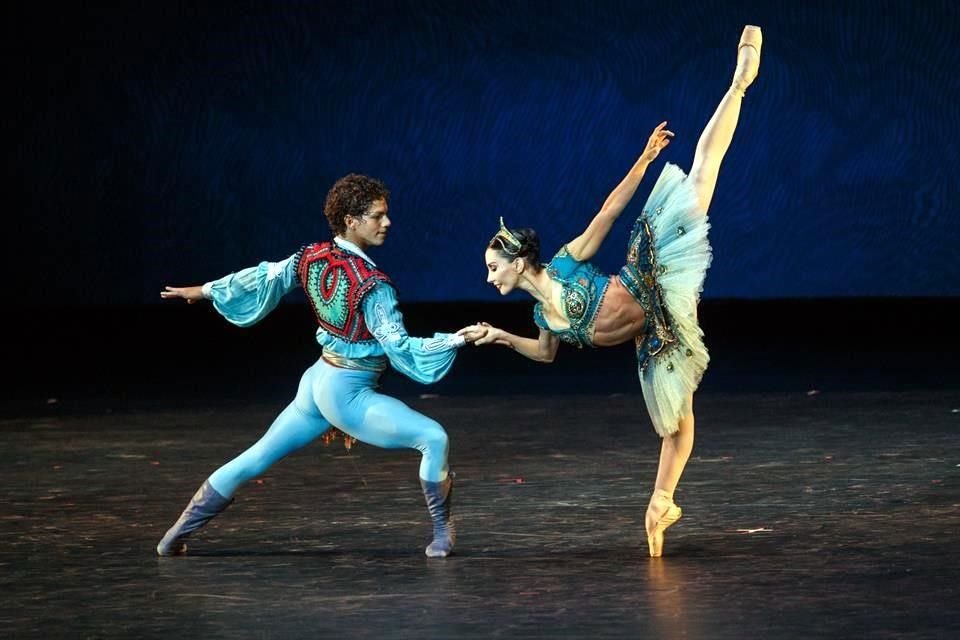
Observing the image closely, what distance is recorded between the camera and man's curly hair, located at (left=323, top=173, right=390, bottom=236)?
4164mm

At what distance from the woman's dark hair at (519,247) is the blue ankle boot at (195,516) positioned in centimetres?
99

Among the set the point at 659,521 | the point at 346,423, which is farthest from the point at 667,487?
the point at 346,423

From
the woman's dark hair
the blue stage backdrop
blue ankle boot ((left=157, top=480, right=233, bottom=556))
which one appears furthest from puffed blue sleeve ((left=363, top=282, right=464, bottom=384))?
the blue stage backdrop

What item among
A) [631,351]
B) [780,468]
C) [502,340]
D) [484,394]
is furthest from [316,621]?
[631,351]

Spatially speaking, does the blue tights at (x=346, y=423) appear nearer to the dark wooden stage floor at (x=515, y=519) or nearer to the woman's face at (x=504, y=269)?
the dark wooden stage floor at (x=515, y=519)

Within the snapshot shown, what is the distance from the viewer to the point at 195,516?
428 cm

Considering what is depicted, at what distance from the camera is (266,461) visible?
423 cm

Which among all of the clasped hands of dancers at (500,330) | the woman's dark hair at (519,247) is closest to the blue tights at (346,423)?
the clasped hands of dancers at (500,330)

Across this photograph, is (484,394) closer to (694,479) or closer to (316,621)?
(694,479)

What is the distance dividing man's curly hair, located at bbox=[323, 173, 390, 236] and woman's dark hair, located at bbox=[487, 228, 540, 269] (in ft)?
1.04

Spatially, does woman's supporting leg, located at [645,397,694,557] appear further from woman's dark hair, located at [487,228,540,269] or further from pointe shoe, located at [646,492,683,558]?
woman's dark hair, located at [487,228,540,269]

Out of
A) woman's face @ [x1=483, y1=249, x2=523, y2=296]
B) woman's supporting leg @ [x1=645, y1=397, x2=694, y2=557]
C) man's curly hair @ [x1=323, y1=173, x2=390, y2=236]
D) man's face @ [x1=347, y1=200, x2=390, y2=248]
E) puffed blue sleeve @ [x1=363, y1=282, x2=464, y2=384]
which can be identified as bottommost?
woman's supporting leg @ [x1=645, y1=397, x2=694, y2=557]

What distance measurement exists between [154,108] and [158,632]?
25.7 feet

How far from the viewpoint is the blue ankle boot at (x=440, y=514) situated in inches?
165
